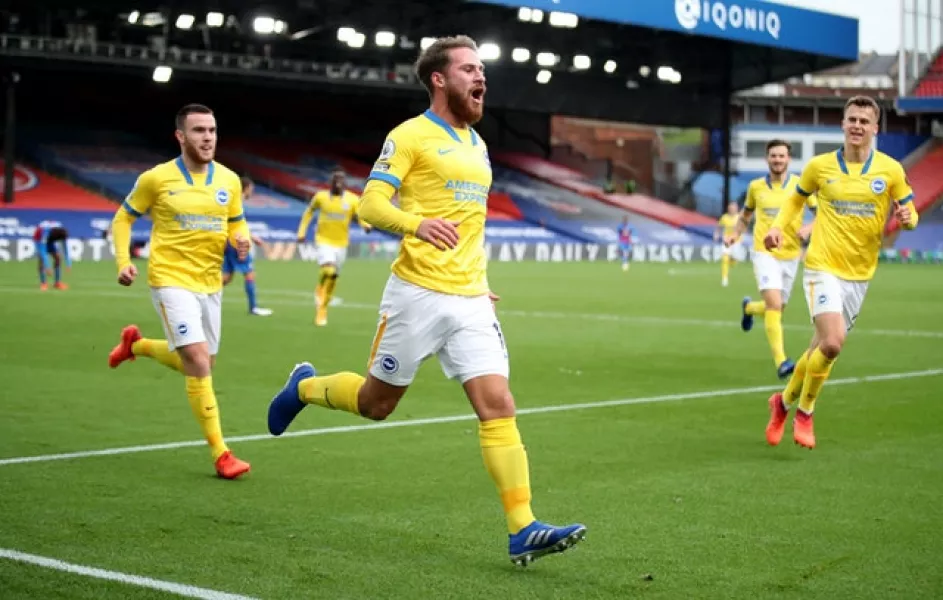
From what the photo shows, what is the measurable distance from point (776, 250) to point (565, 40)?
164 feet

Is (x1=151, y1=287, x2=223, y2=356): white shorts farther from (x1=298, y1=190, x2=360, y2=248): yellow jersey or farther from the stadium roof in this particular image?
the stadium roof

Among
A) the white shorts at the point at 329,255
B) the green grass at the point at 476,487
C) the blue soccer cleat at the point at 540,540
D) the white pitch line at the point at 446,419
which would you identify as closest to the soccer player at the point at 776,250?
the green grass at the point at 476,487

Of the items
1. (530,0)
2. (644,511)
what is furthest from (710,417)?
(530,0)

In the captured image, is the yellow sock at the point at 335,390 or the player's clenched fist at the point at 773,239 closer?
the yellow sock at the point at 335,390

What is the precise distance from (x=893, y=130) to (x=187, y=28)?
5001 centimetres

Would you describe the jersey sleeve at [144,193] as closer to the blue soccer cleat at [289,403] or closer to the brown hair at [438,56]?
the blue soccer cleat at [289,403]

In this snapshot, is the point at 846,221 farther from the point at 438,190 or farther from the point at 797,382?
the point at 438,190

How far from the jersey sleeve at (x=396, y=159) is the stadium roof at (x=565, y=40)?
4465cm

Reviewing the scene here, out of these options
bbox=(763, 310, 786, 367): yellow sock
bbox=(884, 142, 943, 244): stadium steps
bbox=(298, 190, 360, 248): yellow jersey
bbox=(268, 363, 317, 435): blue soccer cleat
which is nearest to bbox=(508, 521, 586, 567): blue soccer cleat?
bbox=(268, 363, 317, 435): blue soccer cleat

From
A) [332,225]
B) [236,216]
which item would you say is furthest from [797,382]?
[332,225]

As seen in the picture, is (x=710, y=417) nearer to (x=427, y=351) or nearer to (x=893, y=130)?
(x=427, y=351)

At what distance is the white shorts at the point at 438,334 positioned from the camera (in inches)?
260

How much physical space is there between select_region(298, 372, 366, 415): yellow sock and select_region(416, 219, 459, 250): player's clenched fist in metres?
1.19

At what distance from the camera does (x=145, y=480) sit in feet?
27.8
